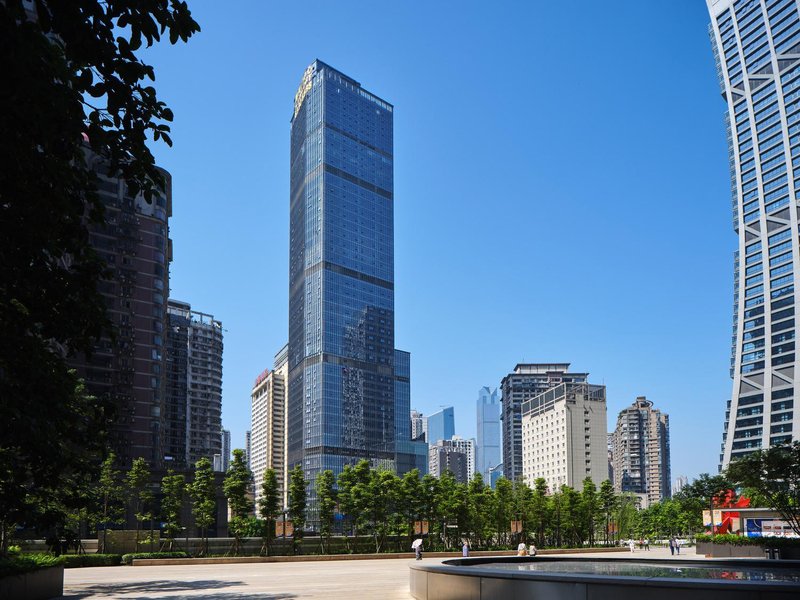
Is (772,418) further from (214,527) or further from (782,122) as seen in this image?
(214,527)

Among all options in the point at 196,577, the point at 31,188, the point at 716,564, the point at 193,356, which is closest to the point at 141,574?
the point at 196,577

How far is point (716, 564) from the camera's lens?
27359 millimetres

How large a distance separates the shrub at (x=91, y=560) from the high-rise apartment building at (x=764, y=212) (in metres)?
141

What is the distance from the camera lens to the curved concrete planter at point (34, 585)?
71.1ft

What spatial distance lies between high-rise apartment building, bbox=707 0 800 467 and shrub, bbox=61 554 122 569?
140768 mm

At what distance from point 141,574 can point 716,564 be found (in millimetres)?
26513

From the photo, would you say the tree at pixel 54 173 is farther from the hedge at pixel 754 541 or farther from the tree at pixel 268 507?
the tree at pixel 268 507

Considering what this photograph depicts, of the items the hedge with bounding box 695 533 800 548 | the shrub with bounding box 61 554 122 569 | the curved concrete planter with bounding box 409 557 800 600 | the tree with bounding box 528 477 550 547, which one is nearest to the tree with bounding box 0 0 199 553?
the curved concrete planter with bounding box 409 557 800 600

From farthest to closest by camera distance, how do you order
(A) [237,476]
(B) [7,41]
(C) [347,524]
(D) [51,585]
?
(C) [347,524]
(A) [237,476]
(D) [51,585]
(B) [7,41]

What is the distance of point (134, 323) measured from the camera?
9494 cm

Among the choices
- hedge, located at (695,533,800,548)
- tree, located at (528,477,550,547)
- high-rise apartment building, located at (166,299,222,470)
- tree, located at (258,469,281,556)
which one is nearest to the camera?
hedge, located at (695,533,800,548)

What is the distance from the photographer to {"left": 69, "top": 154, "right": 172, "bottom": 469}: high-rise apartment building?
9144 centimetres

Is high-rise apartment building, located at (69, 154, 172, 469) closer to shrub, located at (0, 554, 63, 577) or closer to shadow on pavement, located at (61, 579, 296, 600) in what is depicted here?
shadow on pavement, located at (61, 579, 296, 600)

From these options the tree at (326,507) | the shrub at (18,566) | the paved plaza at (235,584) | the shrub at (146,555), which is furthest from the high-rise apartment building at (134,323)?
the shrub at (18,566)
